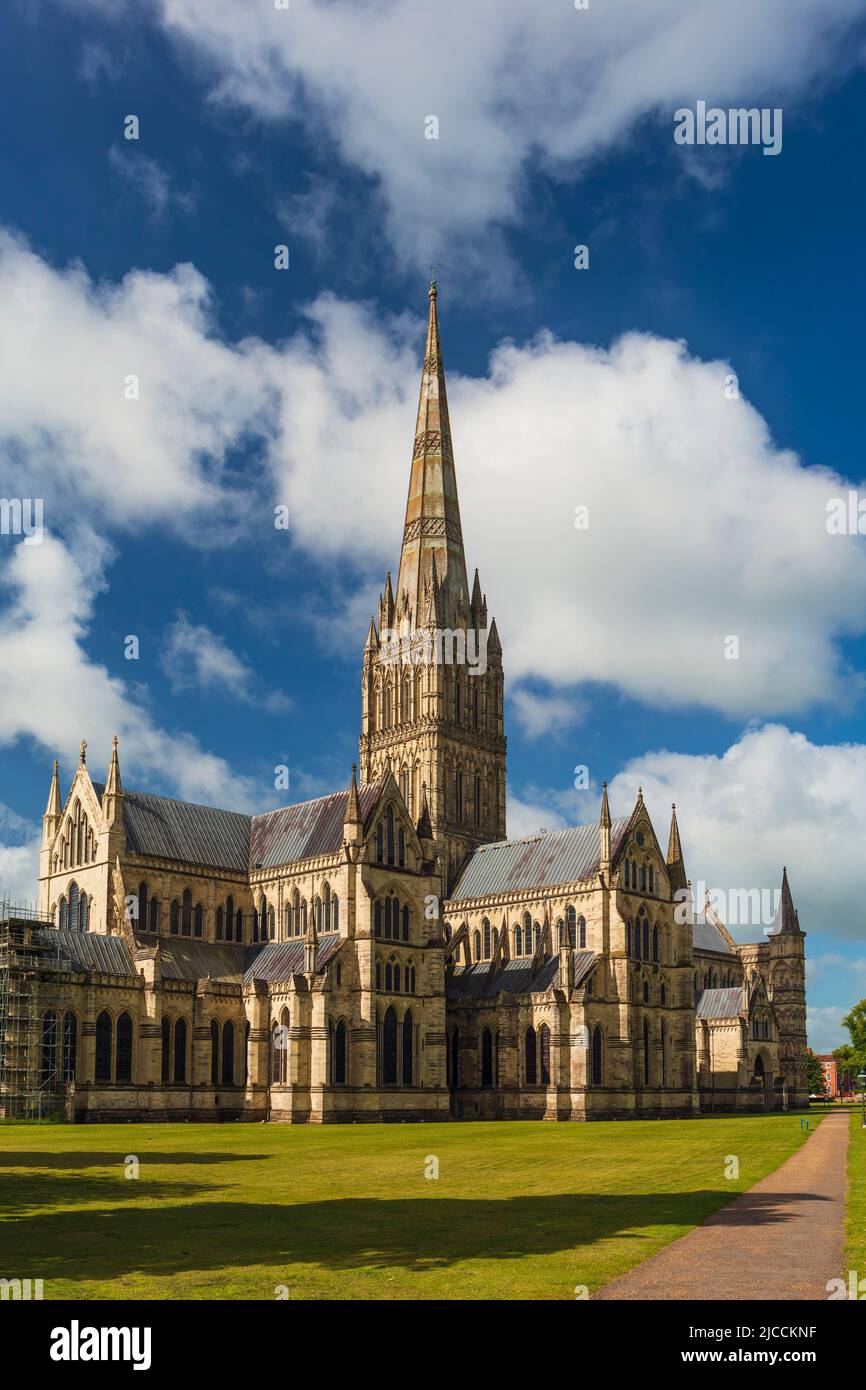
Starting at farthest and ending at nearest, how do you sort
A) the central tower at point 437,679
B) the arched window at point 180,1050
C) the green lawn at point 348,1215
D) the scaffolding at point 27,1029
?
the central tower at point 437,679 < the arched window at point 180,1050 < the scaffolding at point 27,1029 < the green lawn at point 348,1215

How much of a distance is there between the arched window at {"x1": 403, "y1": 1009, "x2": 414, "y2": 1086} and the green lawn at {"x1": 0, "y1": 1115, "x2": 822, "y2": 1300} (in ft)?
107

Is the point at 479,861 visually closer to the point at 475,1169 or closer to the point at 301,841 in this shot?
the point at 301,841

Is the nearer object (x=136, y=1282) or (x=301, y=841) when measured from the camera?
(x=136, y=1282)

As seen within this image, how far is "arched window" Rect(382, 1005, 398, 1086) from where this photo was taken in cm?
7712

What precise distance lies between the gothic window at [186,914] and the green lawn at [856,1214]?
51.2m

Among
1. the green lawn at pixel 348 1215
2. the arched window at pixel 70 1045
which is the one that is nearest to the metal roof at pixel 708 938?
the arched window at pixel 70 1045

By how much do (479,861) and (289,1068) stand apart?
30687mm

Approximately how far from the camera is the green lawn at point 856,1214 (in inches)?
702

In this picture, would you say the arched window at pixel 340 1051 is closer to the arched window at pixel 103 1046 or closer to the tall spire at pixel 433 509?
the arched window at pixel 103 1046

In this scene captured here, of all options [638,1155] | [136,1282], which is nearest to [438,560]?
[638,1155]

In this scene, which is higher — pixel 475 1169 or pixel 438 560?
pixel 438 560
